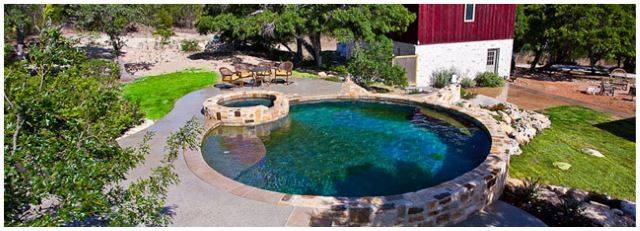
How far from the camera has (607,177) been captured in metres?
12.1

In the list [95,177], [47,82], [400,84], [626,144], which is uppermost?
[47,82]

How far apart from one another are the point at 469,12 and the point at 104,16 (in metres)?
18.5

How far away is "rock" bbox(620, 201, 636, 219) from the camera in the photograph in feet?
32.4

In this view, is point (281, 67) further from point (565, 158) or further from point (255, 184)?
point (565, 158)

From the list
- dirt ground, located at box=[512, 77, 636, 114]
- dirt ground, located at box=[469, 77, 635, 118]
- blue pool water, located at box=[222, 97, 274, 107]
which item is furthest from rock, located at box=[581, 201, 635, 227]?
dirt ground, located at box=[512, 77, 636, 114]

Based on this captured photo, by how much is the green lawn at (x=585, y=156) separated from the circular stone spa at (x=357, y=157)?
52.5 inches

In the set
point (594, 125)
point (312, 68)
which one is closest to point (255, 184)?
point (594, 125)

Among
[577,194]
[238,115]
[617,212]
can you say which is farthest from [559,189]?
[238,115]

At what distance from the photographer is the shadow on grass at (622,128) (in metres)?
16.4

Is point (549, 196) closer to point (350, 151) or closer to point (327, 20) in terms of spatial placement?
point (350, 151)

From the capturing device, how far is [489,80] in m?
25.0

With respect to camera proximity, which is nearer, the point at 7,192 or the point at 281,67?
the point at 7,192

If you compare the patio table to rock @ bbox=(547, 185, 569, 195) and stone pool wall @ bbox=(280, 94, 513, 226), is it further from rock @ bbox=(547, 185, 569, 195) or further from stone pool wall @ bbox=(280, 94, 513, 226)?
rock @ bbox=(547, 185, 569, 195)

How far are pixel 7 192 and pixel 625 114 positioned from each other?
2237cm
